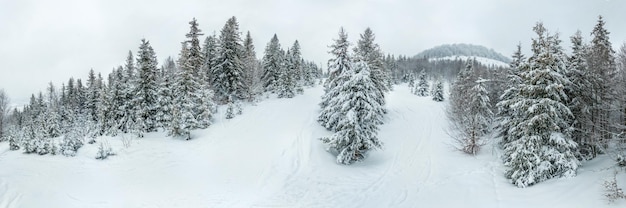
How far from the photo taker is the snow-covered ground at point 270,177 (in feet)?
55.2

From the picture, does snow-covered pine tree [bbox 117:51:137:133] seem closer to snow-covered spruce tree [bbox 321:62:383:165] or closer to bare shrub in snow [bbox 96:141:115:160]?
bare shrub in snow [bbox 96:141:115:160]

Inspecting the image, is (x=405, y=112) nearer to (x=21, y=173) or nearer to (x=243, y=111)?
(x=243, y=111)

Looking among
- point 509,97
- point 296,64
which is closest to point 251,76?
point 296,64

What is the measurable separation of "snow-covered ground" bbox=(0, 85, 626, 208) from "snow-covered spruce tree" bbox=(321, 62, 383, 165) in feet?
3.58

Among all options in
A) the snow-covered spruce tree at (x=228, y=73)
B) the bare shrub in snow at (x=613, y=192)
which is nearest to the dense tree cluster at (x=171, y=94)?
the snow-covered spruce tree at (x=228, y=73)

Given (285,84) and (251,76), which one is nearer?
(251,76)

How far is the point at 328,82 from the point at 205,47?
27089 millimetres

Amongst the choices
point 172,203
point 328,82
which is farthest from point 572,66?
point 172,203

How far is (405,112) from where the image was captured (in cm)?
4425

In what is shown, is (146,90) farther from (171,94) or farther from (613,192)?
(613,192)

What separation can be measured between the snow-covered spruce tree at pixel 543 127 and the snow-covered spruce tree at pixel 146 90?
2733 cm

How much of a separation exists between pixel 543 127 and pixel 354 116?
1051 centimetres

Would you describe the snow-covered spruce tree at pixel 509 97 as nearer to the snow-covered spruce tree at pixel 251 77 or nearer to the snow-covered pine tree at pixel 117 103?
the snow-covered spruce tree at pixel 251 77

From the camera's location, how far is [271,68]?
1973 inches
